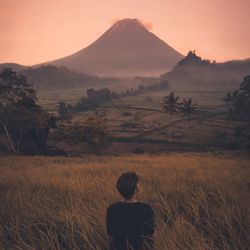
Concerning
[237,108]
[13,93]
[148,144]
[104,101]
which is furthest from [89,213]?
[104,101]

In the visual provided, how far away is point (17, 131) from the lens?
5097cm

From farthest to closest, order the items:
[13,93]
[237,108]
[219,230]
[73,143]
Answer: [237,108] → [73,143] → [13,93] → [219,230]

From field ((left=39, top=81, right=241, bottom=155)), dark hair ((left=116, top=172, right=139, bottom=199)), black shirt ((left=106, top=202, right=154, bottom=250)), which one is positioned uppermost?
dark hair ((left=116, top=172, right=139, bottom=199))

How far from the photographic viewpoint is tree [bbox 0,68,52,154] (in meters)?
48.4

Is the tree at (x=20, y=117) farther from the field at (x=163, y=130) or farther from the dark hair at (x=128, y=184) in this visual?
the dark hair at (x=128, y=184)

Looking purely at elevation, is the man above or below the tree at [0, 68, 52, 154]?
above

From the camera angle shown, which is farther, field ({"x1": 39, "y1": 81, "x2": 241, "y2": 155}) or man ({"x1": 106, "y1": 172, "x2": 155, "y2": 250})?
field ({"x1": 39, "y1": 81, "x2": 241, "y2": 155})

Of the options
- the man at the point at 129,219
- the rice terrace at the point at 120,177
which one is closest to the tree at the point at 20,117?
the rice terrace at the point at 120,177

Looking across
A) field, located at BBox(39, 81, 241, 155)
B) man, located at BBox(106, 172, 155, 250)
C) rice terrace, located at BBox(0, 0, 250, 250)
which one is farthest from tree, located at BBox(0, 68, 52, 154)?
man, located at BBox(106, 172, 155, 250)

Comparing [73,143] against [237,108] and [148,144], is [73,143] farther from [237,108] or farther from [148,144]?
[237,108]

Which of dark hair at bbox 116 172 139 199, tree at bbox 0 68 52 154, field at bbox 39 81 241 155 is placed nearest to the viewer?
dark hair at bbox 116 172 139 199

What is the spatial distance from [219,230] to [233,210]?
950 millimetres

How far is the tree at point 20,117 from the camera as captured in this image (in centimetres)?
4844

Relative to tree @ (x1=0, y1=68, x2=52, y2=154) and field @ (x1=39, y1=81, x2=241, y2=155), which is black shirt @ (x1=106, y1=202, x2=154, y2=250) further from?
field @ (x1=39, y1=81, x2=241, y2=155)
